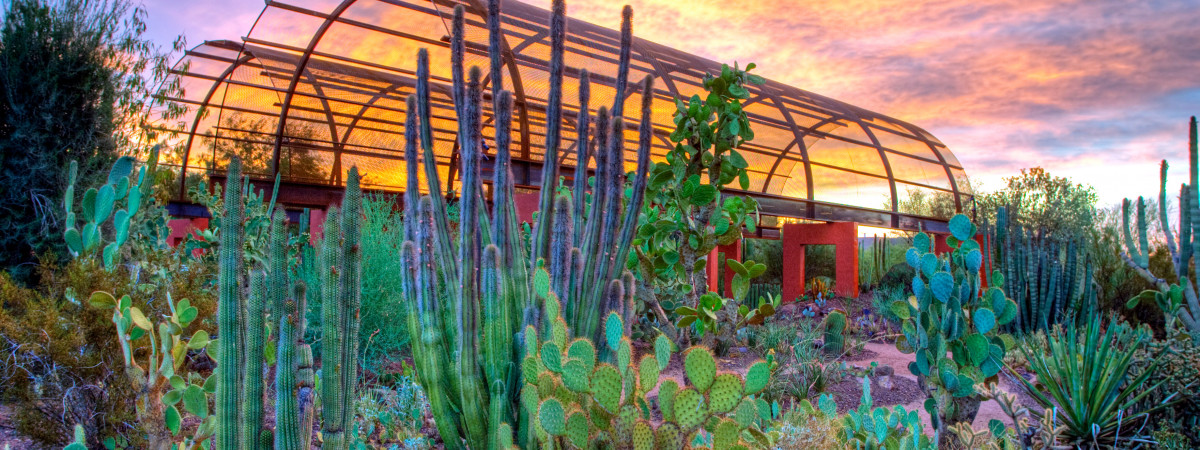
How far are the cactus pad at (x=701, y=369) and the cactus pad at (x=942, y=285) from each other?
1.46 meters

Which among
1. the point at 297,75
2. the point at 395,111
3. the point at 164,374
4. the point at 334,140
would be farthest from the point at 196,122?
the point at 164,374

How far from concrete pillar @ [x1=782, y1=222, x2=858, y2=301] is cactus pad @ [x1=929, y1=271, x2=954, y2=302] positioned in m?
7.53

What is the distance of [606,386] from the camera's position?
136cm

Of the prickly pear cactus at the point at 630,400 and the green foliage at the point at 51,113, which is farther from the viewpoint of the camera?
the green foliage at the point at 51,113

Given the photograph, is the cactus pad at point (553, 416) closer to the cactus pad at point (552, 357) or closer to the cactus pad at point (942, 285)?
the cactus pad at point (552, 357)

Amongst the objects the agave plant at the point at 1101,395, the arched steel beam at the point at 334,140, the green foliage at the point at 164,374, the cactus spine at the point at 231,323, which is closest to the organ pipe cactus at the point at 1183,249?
the agave plant at the point at 1101,395

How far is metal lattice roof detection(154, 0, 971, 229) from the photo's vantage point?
8.80 meters

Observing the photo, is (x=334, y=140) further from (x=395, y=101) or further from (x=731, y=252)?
(x=731, y=252)

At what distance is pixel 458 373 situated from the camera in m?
1.84

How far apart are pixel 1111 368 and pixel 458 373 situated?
2646 mm

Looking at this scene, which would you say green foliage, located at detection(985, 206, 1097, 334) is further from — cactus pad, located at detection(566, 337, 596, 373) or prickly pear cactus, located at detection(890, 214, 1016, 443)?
cactus pad, located at detection(566, 337, 596, 373)

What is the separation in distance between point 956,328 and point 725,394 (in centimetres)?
155

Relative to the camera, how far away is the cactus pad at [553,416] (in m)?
1.32

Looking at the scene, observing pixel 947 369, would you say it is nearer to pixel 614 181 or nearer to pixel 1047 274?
pixel 614 181
